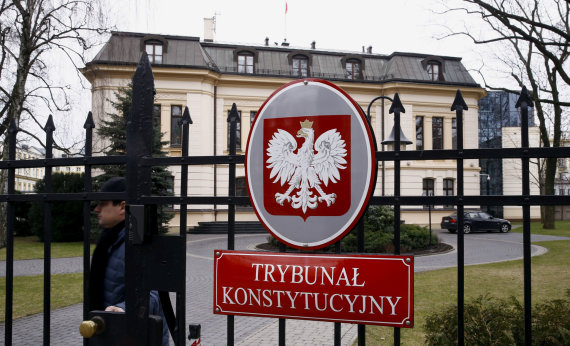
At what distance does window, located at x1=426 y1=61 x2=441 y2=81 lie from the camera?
29.7 m

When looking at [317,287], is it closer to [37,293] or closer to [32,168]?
[32,168]

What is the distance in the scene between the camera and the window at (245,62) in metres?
27.8

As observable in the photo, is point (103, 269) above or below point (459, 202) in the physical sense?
below

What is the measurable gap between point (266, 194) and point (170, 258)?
546 mm

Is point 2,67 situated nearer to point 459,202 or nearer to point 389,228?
point 389,228

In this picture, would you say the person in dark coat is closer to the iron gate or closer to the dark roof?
the iron gate

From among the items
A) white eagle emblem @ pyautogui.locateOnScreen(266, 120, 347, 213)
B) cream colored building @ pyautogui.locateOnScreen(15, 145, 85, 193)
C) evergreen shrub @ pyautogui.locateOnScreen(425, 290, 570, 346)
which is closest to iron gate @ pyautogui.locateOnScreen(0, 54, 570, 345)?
white eagle emblem @ pyautogui.locateOnScreen(266, 120, 347, 213)

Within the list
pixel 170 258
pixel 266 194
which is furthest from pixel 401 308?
pixel 170 258

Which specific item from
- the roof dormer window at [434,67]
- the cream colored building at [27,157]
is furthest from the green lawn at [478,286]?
the roof dormer window at [434,67]

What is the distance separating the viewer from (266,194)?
2.16m

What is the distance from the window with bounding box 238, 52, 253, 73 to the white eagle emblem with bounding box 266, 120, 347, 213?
26.5 meters

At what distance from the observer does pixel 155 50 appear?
25.7m

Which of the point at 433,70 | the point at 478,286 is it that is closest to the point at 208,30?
the point at 433,70

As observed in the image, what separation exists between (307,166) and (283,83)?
25.2m
